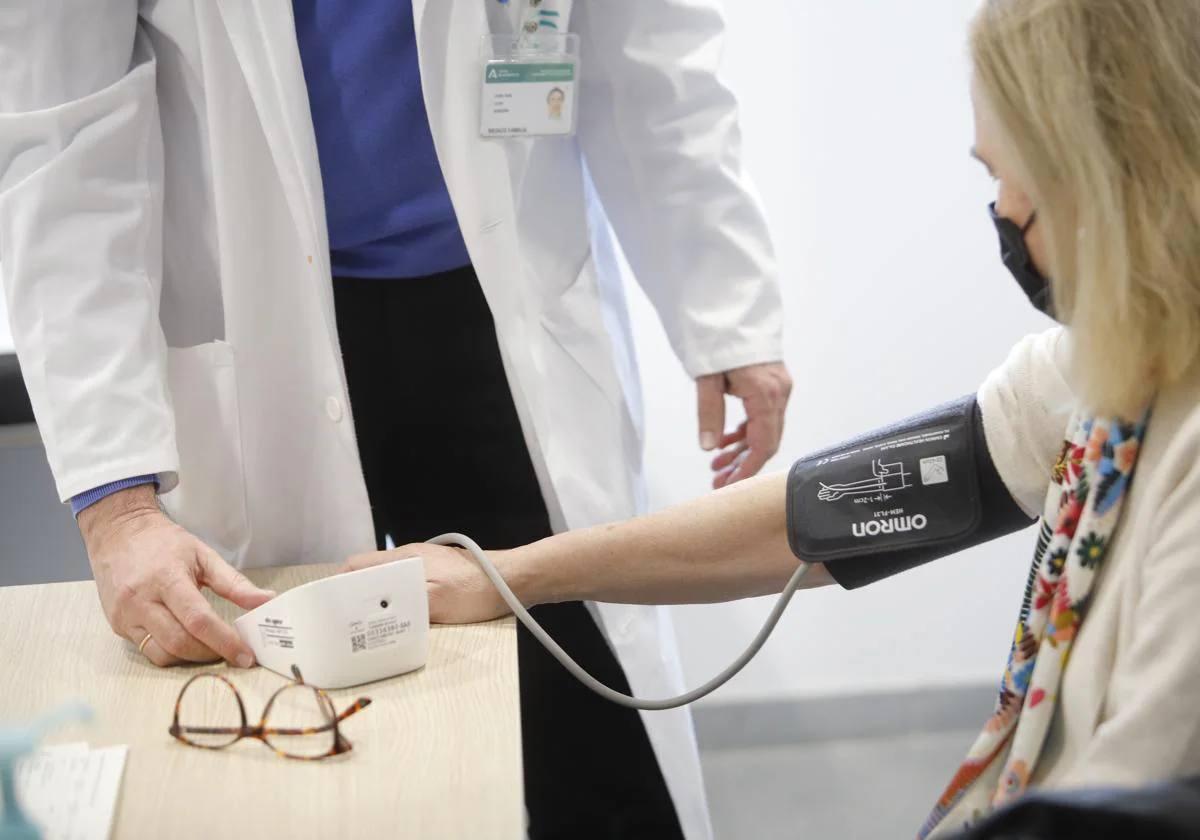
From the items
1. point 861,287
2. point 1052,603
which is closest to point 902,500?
point 1052,603

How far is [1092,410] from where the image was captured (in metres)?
0.82

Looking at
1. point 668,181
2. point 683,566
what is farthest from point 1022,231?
point 668,181

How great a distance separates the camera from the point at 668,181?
139 cm

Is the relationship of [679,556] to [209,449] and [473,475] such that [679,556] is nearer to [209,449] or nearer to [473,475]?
[473,475]

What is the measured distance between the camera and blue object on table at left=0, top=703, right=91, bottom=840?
0.62 metres

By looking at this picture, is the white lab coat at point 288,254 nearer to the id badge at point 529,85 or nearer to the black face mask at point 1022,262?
the id badge at point 529,85

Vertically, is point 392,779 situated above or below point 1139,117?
below

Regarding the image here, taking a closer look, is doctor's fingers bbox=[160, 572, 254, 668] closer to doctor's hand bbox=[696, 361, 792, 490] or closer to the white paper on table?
the white paper on table

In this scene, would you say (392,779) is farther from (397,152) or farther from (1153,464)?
(397,152)

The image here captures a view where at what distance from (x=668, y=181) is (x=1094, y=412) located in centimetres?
69

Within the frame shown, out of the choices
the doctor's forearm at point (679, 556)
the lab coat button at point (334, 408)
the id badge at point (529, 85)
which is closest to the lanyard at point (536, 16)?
the id badge at point (529, 85)

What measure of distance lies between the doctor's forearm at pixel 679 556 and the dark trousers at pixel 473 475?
25cm

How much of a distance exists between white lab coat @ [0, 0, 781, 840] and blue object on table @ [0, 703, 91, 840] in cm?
48

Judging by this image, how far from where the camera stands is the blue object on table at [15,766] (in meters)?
0.62
